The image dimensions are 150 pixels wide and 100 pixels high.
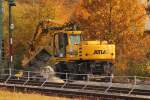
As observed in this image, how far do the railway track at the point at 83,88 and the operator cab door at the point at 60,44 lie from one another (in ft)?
14.1

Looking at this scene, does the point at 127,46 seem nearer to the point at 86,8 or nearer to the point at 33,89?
the point at 86,8

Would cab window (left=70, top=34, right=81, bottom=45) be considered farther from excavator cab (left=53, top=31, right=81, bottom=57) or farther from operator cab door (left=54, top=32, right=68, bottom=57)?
operator cab door (left=54, top=32, right=68, bottom=57)

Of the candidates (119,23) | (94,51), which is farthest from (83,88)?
(119,23)

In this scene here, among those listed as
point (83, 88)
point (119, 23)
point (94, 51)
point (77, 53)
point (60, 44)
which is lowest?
point (83, 88)

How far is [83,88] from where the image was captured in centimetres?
2512

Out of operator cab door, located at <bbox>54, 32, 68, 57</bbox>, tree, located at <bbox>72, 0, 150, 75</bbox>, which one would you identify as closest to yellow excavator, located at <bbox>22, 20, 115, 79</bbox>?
operator cab door, located at <bbox>54, 32, 68, 57</bbox>

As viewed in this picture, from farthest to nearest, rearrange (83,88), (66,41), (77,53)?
(66,41), (77,53), (83,88)

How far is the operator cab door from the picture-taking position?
32.8 m

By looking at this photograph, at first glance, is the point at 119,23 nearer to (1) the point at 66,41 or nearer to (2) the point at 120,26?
(2) the point at 120,26

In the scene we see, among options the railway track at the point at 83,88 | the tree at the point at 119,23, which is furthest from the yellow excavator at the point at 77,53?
the tree at the point at 119,23

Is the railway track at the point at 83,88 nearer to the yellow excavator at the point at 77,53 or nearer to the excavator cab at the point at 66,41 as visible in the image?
the yellow excavator at the point at 77,53

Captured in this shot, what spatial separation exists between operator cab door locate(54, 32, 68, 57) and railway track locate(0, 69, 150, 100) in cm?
431

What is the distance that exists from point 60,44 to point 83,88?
27.5ft

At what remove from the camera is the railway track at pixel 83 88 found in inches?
901
